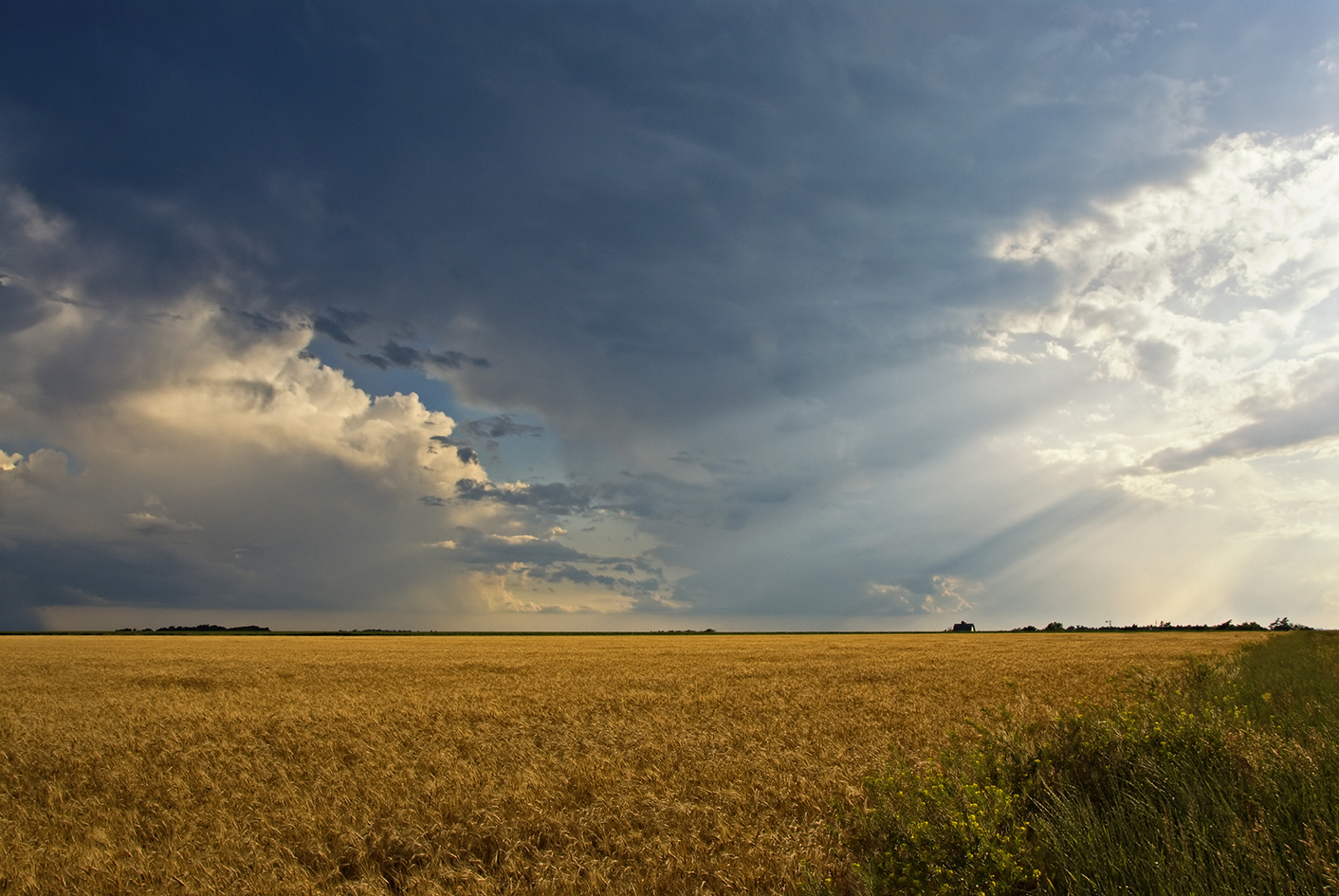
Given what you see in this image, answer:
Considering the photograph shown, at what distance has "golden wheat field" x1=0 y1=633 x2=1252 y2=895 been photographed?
21.7ft

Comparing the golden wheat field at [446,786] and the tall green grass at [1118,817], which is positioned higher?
the tall green grass at [1118,817]

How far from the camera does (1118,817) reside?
17.5 feet

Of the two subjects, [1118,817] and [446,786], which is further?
[446,786]

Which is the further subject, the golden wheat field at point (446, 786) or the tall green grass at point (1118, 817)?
the golden wheat field at point (446, 786)

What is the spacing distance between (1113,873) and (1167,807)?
1352 millimetres

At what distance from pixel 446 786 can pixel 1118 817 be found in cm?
819

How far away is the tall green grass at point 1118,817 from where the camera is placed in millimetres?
4426

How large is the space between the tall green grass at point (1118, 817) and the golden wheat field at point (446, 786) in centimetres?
121

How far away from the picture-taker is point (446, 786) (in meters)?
9.30

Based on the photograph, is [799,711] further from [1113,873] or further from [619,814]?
[1113,873]

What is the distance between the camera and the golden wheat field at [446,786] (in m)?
6.62

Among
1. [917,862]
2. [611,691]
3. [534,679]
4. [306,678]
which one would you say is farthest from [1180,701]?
[306,678]

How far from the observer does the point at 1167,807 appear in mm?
5398

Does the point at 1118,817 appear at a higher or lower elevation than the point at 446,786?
higher
